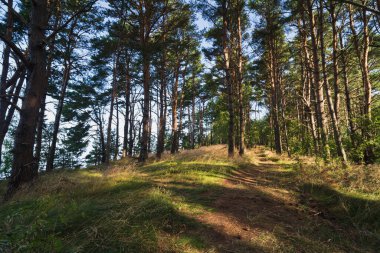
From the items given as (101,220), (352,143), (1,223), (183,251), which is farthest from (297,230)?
(352,143)

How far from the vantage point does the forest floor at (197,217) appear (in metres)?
2.40

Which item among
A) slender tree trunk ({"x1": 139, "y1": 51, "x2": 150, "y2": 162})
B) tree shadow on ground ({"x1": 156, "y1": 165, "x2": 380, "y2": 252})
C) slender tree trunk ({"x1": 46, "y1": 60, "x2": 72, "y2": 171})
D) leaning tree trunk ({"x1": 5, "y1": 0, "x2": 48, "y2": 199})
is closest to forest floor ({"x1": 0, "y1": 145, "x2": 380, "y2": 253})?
tree shadow on ground ({"x1": 156, "y1": 165, "x2": 380, "y2": 252})

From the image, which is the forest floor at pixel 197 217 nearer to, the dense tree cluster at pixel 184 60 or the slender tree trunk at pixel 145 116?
the dense tree cluster at pixel 184 60

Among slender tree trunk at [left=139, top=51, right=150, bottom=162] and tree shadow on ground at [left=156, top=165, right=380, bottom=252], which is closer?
tree shadow on ground at [left=156, top=165, right=380, bottom=252]

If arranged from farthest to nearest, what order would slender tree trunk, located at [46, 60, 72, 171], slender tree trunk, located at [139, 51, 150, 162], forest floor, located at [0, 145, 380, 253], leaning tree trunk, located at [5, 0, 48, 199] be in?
slender tree trunk, located at [46, 60, 72, 171] < slender tree trunk, located at [139, 51, 150, 162] < leaning tree trunk, located at [5, 0, 48, 199] < forest floor, located at [0, 145, 380, 253]

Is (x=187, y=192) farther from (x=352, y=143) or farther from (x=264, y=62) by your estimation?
(x=264, y=62)

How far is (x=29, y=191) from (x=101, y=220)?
296 cm

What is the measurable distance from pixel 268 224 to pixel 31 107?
19.7 ft

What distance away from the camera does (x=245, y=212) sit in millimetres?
3773

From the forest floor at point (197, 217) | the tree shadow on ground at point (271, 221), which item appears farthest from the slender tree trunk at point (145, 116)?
the tree shadow on ground at point (271, 221)

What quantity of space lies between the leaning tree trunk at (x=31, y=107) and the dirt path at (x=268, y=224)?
468 cm

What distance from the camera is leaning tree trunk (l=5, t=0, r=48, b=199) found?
5.05 metres

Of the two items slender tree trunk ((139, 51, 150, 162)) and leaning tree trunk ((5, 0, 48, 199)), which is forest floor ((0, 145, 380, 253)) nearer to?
leaning tree trunk ((5, 0, 48, 199))

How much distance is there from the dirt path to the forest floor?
0.01 metres
